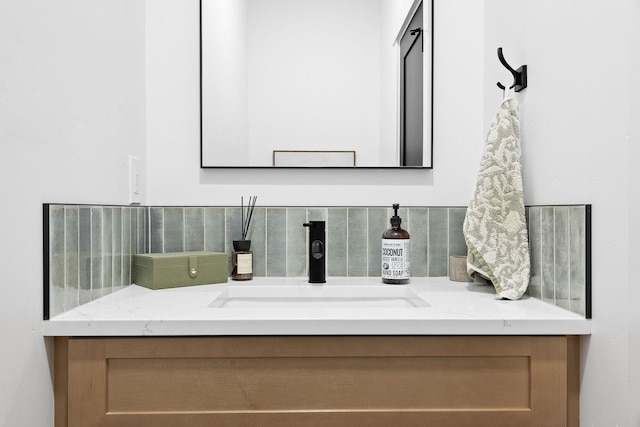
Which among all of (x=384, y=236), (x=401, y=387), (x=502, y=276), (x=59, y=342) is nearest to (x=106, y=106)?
(x=59, y=342)

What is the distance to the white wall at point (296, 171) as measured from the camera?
143cm

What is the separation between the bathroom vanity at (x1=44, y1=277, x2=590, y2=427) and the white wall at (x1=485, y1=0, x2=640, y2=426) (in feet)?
0.22

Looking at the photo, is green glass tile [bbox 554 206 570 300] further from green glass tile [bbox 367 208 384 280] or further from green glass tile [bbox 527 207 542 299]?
green glass tile [bbox 367 208 384 280]

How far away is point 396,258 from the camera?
130cm

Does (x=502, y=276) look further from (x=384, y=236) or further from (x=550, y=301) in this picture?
(x=384, y=236)

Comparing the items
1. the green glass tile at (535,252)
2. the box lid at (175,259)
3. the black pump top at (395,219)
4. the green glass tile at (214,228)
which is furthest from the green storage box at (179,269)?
the green glass tile at (535,252)

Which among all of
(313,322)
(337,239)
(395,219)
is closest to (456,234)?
(395,219)

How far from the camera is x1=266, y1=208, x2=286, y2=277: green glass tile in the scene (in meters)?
1.43

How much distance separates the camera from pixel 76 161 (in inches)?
39.1

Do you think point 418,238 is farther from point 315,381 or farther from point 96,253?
point 96,253

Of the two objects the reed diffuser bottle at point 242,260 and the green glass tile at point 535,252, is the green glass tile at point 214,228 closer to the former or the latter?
the reed diffuser bottle at point 242,260

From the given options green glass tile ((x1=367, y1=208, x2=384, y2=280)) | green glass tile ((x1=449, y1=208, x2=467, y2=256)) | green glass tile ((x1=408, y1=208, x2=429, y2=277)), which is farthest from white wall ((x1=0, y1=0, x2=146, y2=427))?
green glass tile ((x1=449, y1=208, x2=467, y2=256))

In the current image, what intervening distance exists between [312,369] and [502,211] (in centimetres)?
59
